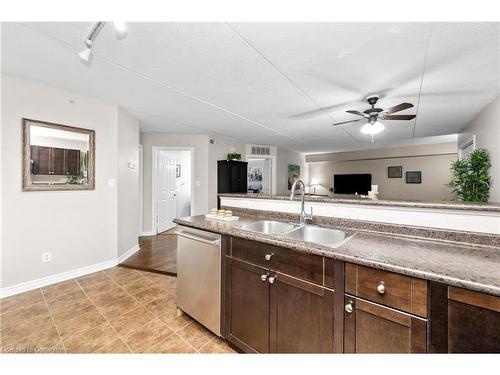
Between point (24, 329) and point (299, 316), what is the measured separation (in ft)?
7.51

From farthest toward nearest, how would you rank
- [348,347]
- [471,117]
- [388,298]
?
[471,117] → [348,347] → [388,298]

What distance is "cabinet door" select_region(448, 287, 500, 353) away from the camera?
75 cm

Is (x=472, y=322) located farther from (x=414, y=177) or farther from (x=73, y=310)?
(x=414, y=177)

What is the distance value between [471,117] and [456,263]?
13.2 ft

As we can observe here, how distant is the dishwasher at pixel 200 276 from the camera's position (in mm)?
1606

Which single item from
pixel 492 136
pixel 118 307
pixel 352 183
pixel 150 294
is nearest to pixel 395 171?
pixel 352 183

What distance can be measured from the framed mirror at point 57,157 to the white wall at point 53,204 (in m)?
0.07

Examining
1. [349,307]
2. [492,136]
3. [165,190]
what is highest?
[492,136]

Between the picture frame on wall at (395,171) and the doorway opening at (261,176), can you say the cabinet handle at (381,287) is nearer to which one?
the doorway opening at (261,176)

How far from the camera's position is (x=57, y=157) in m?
2.57

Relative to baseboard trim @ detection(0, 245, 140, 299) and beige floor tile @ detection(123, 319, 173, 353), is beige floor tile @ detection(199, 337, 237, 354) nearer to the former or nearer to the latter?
beige floor tile @ detection(123, 319, 173, 353)

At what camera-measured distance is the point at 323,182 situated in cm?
803
